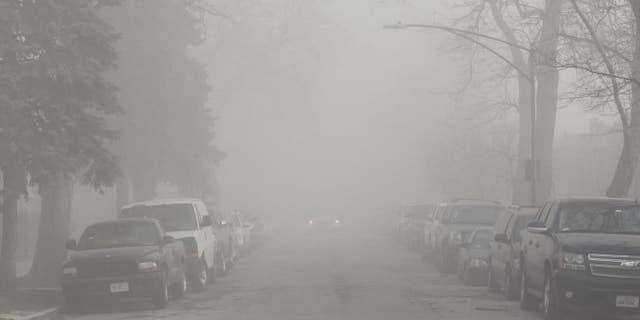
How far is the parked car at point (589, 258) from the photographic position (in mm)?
15602

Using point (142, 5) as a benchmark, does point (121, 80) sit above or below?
below

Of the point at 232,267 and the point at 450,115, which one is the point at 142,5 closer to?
the point at 232,267

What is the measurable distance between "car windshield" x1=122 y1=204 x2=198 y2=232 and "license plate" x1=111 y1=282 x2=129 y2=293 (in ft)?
16.6

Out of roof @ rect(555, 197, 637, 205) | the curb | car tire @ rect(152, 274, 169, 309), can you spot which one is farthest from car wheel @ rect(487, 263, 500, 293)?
Answer: the curb

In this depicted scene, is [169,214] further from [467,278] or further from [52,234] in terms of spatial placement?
[467,278]

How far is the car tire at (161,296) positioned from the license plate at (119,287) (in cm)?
59

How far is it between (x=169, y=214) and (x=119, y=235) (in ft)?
12.0

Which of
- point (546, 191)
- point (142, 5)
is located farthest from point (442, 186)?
point (142, 5)

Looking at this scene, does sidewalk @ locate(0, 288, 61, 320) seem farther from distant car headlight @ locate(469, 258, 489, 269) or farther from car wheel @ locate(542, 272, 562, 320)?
distant car headlight @ locate(469, 258, 489, 269)

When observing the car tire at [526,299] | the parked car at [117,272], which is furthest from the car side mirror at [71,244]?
the car tire at [526,299]

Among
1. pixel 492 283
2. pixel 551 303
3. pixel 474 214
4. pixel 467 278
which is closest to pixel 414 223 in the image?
pixel 474 214

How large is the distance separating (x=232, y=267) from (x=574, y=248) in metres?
18.8

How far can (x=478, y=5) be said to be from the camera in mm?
37719

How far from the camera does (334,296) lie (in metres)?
21.5
